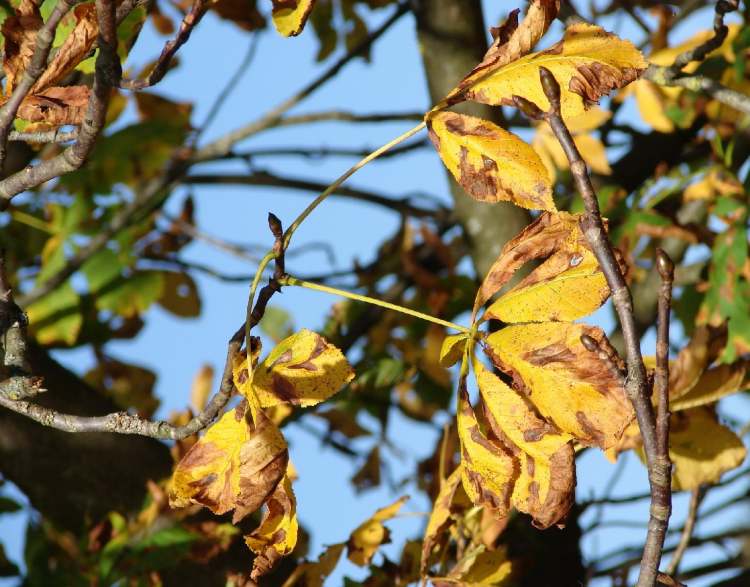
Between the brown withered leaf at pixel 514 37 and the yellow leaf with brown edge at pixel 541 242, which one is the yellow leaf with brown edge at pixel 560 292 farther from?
the brown withered leaf at pixel 514 37

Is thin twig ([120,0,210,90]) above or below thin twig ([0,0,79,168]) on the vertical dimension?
above

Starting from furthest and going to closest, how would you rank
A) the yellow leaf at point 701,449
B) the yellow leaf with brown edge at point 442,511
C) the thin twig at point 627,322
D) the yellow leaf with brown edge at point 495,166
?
the yellow leaf at point 701,449 → the yellow leaf with brown edge at point 442,511 → the yellow leaf with brown edge at point 495,166 → the thin twig at point 627,322

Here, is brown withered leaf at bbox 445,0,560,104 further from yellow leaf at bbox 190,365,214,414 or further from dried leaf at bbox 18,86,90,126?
yellow leaf at bbox 190,365,214,414

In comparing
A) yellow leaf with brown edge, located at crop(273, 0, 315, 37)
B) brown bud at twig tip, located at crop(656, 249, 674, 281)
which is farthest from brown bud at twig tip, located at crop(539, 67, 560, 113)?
yellow leaf with brown edge, located at crop(273, 0, 315, 37)

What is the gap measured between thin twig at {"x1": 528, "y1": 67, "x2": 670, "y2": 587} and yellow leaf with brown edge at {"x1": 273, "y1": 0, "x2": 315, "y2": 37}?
0.67 ft

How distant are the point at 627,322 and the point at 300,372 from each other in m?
0.23

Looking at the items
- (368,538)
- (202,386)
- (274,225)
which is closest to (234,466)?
(274,225)

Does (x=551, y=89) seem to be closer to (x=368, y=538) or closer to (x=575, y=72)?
(x=575, y=72)

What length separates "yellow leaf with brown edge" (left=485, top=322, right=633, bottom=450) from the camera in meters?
Result: 0.60

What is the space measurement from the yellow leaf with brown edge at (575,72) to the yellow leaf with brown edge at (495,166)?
0.03 meters

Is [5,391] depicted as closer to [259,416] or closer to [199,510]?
[259,416]

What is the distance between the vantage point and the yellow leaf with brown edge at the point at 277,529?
64cm

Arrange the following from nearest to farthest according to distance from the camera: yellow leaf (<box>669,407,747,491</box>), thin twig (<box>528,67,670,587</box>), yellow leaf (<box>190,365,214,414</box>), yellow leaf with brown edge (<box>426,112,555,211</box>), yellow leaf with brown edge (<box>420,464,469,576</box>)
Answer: thin twig (<box>528,67,670,587</box>)
yellow leaf with brown edge (<box>426,112,555,211</box>)
yellow leaf with brown edge (<box>420,464,469,576</box>)
yellow leaf (<box>669,407,747,491</box>)
yellow leaf (<box>190,365,214,414</box>)

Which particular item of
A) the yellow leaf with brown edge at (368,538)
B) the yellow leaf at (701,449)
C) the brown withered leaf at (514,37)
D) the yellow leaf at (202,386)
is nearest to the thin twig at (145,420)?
the brown withered leaf at (514,37)
